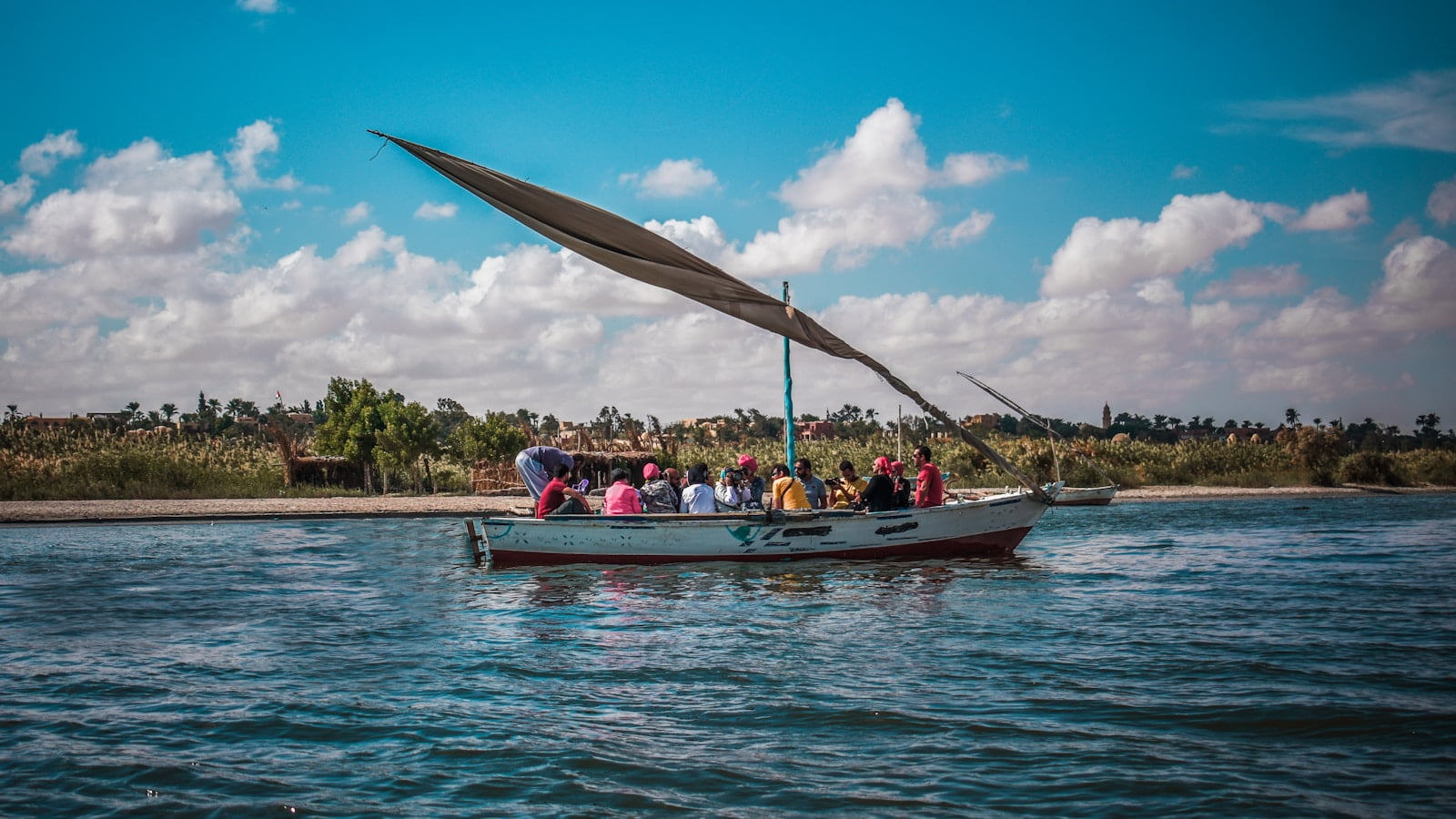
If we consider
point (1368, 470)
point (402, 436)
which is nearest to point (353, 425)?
point (402, 436)

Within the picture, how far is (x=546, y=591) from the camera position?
1609cm

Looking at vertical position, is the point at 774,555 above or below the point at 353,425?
below

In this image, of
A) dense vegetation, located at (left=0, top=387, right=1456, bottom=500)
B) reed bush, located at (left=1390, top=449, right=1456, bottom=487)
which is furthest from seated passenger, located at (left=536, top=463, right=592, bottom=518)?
reed bush, located at (left=1390, top=449, right=1456, bottom=487)

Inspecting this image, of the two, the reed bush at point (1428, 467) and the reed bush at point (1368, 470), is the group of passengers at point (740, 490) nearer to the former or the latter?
the reed bush at point (1368, 470)

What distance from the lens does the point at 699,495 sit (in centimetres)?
1912

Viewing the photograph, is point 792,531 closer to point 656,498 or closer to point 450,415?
point 656,498

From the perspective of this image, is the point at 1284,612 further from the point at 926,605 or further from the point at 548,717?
the point at 548,717

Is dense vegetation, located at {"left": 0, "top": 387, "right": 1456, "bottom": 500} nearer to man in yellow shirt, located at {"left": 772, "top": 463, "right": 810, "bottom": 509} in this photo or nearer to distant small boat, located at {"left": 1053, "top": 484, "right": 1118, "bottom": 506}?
distant small boat, located at {"left": 1053, "top": 484, "right": 1118, "bottom": 506}

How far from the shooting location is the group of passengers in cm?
1853

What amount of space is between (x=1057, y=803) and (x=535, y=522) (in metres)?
12.7

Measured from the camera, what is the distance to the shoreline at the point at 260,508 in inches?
1265

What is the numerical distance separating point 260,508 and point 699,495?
22300mm

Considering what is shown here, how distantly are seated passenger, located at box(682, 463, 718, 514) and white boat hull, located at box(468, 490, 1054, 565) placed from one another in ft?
3.74

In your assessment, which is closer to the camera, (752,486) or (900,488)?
(900,488)
